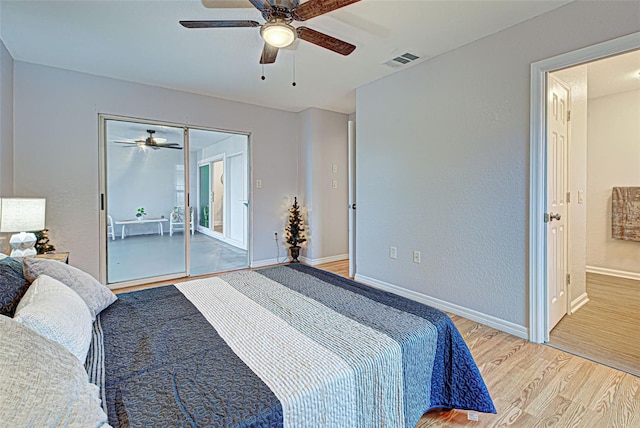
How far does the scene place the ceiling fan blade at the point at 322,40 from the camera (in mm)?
2010

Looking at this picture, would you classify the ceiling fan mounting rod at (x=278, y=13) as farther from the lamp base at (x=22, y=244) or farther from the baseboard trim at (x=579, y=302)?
the baseboard trim at (x=579, y=302)

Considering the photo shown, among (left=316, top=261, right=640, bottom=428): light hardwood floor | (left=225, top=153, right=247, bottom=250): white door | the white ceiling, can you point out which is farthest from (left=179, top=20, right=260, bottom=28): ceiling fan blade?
(left=225, top=153, right=247, bottom=250): white door

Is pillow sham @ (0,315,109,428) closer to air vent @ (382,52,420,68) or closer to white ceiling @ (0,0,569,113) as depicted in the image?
white ceiling @ (0,0,569,113)

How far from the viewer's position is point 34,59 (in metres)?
3.11

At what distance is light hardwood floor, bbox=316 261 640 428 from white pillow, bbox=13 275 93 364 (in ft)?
5.24

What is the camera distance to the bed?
919mm

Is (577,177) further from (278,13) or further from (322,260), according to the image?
(322,260)

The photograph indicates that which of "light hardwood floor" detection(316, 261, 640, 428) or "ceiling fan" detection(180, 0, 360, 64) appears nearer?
"light hardwood floor" detection(316, 261, 640, 428)

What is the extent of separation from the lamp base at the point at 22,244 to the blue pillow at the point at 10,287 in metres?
1.48

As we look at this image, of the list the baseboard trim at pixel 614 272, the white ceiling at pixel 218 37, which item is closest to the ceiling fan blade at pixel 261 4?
the white ceiling at pixel 218 37

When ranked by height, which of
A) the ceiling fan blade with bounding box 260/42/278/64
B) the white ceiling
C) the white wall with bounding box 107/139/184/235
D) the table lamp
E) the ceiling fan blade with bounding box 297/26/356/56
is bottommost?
the table lamp

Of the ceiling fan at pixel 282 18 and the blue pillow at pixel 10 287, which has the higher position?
the ceiling fan at pixel 282 18

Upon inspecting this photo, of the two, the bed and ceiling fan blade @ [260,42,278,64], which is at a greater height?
ceiling fan blade @ [260,42,278,64]

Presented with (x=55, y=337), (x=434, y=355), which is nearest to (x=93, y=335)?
(x=55, y=337)
